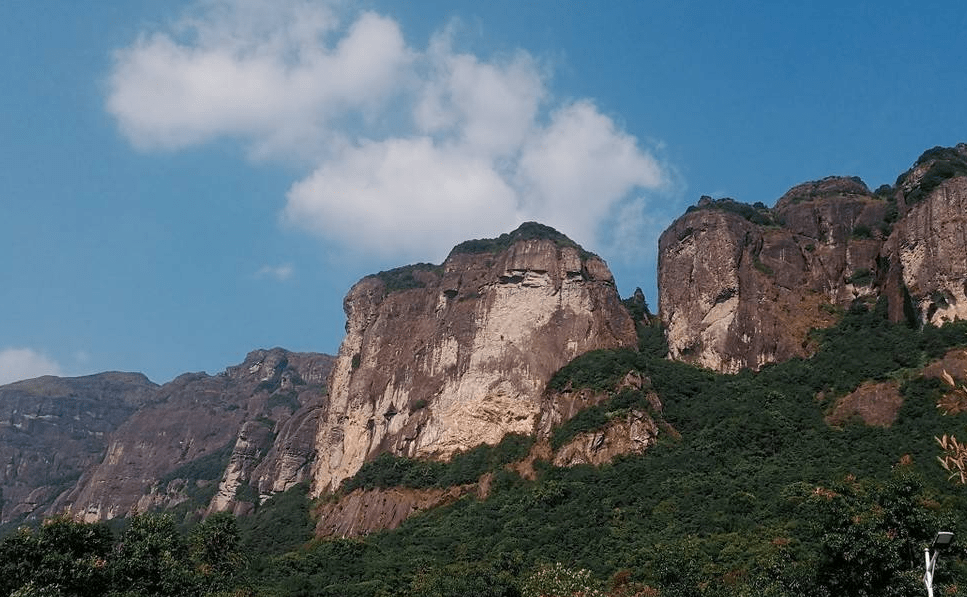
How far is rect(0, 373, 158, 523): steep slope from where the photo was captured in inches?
5349

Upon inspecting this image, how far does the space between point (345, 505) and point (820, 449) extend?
132 ft

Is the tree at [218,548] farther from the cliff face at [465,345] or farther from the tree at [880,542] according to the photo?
the cliff face at [465,345]

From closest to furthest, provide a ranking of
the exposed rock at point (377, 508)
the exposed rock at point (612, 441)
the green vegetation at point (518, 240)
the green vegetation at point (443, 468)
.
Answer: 1. the exposed rock at point (612, 441)
2. the exposed rock at point (377, 508)
3. the green vegetation at point (443, 468)
4. the green vegetation at point (518, 240)

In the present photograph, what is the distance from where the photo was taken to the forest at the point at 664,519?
31938 mm

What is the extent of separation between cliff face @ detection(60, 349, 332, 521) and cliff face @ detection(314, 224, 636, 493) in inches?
568

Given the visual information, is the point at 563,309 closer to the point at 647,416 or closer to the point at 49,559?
the point at 647,416

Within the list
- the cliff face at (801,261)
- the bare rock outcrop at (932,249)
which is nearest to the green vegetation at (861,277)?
the cliff face at (801,261)

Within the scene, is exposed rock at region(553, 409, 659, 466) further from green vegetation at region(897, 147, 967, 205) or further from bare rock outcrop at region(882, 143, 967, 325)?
green vegetation at region(897, 147, 967, 205)

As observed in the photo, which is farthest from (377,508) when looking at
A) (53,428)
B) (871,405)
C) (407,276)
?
(53,428)

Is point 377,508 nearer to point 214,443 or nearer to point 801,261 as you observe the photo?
point 801,261

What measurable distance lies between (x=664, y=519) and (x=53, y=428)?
134m

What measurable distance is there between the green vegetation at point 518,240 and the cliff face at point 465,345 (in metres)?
0.21

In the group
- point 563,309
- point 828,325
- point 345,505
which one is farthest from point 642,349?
point 345,505

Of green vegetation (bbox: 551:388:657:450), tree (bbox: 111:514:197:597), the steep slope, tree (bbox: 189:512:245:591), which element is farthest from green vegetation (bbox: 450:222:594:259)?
the steep slope
